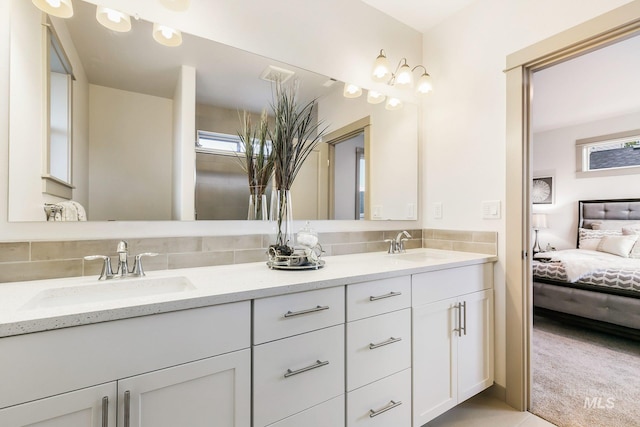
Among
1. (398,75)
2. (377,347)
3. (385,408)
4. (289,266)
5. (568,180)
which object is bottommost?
(385,408)

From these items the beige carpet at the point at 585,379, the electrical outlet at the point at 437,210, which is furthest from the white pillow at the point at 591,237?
the electrical outlet at the point at 437,210

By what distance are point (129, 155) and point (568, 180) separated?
5.99 m

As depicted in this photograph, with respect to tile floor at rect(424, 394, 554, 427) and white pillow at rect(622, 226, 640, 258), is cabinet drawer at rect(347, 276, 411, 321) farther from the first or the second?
white pillow at rect(622, 226, 640, 258)

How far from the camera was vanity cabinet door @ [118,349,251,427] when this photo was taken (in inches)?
32.6

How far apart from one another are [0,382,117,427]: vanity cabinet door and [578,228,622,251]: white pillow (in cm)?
531

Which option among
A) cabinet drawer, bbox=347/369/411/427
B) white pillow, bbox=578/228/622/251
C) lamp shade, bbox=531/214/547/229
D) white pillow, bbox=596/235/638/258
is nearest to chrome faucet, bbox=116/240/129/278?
cabinet drawer, bbox=347/369/411/427

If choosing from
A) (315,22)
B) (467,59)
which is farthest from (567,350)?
(315,22)

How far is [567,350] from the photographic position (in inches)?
99.5

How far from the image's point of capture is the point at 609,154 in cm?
442

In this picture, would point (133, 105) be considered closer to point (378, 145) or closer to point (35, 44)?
point (35, 44)

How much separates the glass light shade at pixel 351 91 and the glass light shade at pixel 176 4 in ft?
3.29

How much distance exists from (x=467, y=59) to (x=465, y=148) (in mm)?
621

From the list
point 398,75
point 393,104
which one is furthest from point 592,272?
point 398,75

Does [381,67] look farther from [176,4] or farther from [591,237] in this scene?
[591,237]
